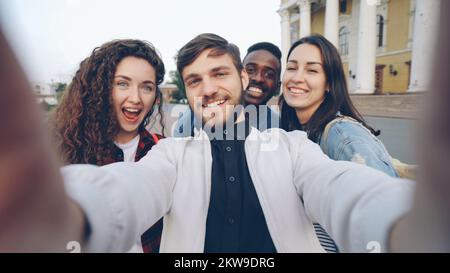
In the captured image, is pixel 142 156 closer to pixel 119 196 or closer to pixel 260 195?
pixel 119 196

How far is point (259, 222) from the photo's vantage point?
0.99 metres

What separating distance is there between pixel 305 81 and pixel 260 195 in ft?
2.11

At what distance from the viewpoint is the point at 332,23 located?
4.73 ft

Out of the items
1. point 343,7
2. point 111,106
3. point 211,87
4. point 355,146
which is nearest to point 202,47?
point 211,87

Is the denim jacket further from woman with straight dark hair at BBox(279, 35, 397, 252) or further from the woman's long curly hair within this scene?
the woman's long curly hair

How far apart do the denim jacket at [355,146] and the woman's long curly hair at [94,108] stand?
35.9 inches

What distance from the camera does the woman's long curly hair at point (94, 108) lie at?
3.85ft

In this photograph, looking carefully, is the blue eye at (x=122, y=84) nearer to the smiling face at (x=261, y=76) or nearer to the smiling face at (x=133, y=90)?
the smiling face at (x=133, y=90)

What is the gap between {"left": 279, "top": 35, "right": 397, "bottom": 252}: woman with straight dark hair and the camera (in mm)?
1159

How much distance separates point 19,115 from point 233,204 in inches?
32.1

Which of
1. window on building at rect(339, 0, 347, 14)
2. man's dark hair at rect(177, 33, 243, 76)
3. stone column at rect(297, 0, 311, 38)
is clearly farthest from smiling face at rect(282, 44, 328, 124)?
window on building at rect(339, 0, 347, 14)
